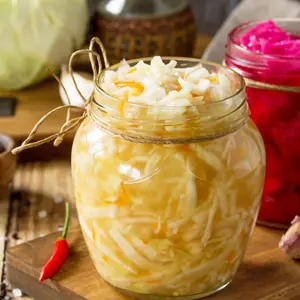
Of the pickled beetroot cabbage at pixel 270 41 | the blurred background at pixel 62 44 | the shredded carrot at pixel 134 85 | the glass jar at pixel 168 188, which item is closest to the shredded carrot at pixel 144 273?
the glass jar at pixel 168 188

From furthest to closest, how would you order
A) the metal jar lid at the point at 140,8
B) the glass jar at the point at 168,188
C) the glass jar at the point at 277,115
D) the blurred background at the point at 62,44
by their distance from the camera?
the metal jar lid at the point at 140,8 < the blurred background at the point at 62,44 < the glass jar at the point at 277,115 < the glass jar at the point at 168,188

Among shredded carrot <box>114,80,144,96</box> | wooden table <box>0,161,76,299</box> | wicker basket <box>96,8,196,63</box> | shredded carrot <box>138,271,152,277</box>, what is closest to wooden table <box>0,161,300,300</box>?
wooden table <box>0,161,76,299</box>

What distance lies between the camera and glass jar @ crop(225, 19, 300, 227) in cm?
122

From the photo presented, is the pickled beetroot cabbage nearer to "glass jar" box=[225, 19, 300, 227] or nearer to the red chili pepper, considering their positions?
"glass jar" box=[225, 19, 300, 227]

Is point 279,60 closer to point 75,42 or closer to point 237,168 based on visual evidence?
point 237,168

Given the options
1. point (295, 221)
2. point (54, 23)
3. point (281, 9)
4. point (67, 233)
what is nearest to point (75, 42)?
point (54, 23)

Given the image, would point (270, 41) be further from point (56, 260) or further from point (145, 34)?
point (145, 34)

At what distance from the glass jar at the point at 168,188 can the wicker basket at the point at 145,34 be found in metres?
1.00

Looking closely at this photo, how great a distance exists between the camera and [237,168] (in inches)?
39.8

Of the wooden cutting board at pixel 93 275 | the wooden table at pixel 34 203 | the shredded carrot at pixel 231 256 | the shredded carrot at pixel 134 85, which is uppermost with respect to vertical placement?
the shredded carrot at pixel 134 85

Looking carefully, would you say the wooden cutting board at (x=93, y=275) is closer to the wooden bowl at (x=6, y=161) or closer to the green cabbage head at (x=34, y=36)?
the wooden bowl at (x=6, y=161)

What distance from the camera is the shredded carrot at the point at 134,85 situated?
39.4 inches

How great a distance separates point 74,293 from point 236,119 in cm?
37

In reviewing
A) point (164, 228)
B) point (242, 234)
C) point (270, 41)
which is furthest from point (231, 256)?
point (270, 41)
